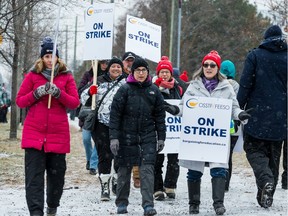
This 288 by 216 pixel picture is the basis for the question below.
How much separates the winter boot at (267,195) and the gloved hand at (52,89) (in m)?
2.74

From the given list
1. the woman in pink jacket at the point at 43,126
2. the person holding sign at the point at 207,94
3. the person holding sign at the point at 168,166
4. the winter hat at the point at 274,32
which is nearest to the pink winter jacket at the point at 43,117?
the woman in pink jacket at the point at 43,126

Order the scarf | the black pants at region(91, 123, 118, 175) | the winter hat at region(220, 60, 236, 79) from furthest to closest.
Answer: the winter hat at region(220, 60, 236, 79)
the black pants at region(91, 123, 118, 175)
the scarf

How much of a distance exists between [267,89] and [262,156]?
2.72ft

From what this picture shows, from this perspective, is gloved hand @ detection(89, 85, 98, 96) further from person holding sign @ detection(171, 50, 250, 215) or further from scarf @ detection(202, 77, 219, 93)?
scarf @ detection(202, 77, 219, 93)

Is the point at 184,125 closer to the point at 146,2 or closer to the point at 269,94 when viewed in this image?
the point at 269,94

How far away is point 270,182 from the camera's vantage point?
8.01 meters

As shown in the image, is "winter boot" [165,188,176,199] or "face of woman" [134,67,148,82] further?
"winter boot" [165,188,176,199]

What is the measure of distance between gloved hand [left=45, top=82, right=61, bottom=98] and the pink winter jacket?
0.11 meters

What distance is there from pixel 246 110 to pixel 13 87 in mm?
15533

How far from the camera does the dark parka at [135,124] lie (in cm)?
789

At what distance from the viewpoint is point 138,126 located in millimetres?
7895

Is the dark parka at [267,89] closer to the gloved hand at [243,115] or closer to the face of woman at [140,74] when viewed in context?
the gloved hand at [243,115]

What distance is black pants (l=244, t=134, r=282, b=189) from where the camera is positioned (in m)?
8.16

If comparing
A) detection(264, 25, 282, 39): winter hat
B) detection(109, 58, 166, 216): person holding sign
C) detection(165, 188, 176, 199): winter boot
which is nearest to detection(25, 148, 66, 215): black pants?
detection(109, 58, 166, 216): person holding sign
